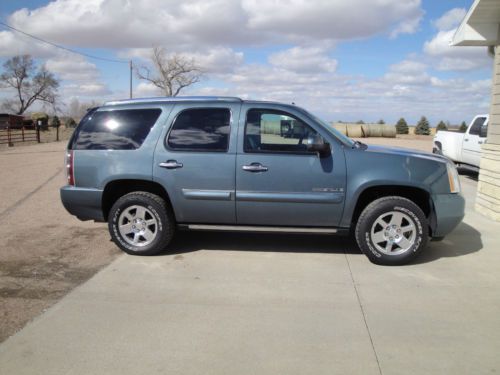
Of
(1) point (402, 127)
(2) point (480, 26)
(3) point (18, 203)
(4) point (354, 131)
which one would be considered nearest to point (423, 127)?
(1) point (402, 127)

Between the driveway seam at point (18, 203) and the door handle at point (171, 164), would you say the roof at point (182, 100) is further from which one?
the driveway seam at point (18, 203)

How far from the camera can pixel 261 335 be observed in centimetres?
355

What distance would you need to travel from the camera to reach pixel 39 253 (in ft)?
18.1

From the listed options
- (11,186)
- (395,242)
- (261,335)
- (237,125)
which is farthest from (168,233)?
(11,186)

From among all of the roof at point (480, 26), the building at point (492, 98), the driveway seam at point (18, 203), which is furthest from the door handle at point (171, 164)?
the roof at point (480, 26)

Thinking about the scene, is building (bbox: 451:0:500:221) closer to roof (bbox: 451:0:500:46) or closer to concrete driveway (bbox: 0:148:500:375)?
roof (bbox: 451:0:500:46)

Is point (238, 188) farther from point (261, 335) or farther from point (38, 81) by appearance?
point (38, 81)

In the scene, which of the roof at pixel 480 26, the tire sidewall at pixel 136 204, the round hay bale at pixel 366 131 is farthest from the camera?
the round hay bale at pixel 366 131

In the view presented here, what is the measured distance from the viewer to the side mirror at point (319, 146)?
498 cm

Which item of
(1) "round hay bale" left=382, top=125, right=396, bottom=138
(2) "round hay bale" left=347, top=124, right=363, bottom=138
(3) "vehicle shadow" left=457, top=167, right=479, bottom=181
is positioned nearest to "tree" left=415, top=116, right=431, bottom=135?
(1) "round hay bale" left=382, top=125, right=396, bottom=138

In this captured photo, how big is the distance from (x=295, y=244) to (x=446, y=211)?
1877 millimetres

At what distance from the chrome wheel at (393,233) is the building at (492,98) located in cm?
309

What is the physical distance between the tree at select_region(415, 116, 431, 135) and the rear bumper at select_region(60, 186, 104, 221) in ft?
154

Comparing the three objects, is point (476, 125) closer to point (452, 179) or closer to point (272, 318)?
point (452, 179)
